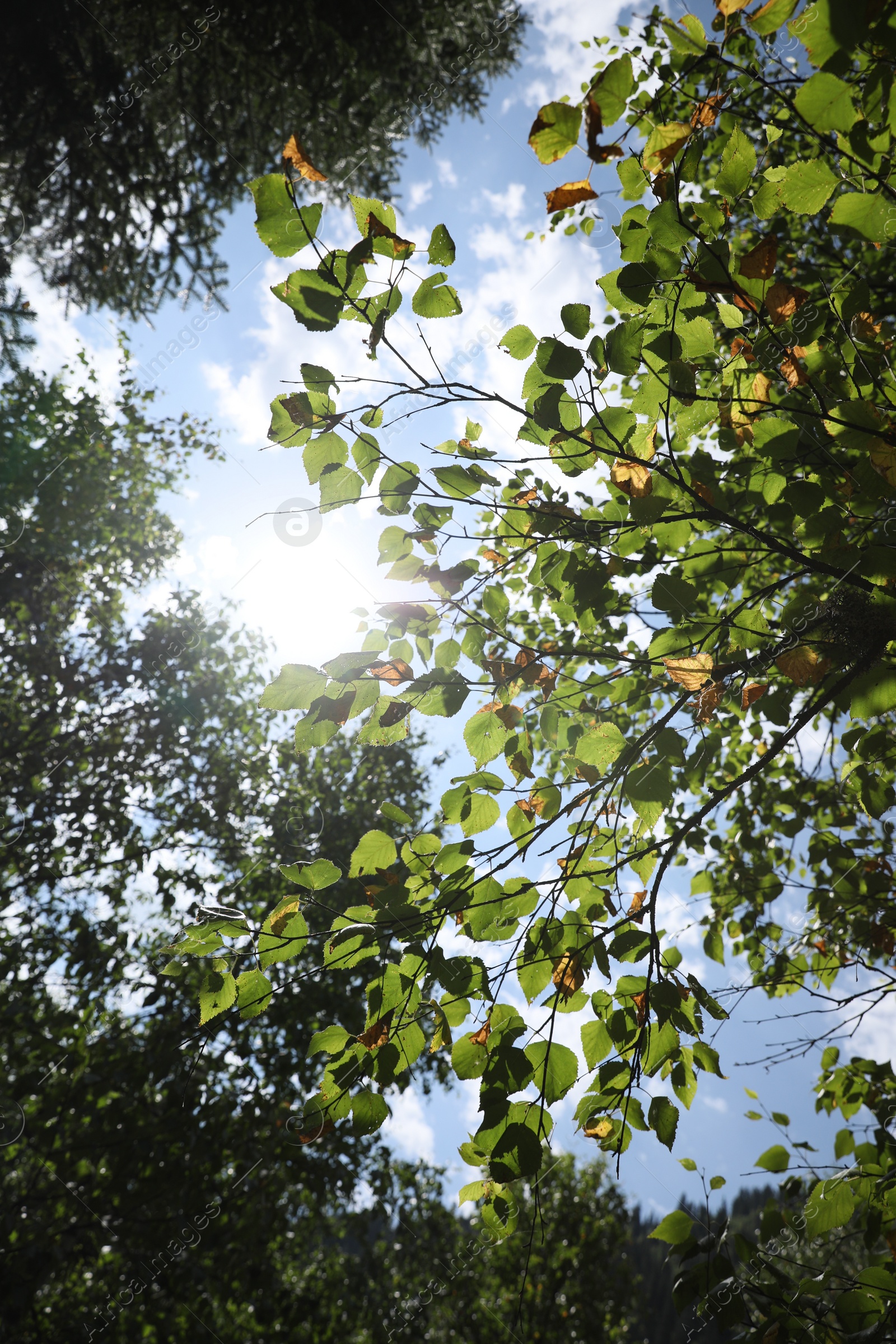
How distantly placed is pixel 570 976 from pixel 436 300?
1602mm

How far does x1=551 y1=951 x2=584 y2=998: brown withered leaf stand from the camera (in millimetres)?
1578

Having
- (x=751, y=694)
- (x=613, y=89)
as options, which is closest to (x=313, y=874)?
(x=751, y=694)

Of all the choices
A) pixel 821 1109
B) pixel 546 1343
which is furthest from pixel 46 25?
pixel 546 1343

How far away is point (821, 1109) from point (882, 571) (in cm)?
296

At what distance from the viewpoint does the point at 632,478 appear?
1623mm

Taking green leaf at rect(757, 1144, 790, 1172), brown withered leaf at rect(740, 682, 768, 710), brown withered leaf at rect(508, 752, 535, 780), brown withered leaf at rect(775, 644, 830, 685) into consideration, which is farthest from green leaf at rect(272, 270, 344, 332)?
green leaf at rect(757, 1144, 790, 1172)

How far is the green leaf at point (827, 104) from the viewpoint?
1.03 meters

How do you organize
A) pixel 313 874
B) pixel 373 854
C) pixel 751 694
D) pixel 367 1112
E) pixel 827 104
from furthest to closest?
pixel 751 694 < pixel 373 854 < pixel 313 874 < pixel 367 1112 < pixel 827 104

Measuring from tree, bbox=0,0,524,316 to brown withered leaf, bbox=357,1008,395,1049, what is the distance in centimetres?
758

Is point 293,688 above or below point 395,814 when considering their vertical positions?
above

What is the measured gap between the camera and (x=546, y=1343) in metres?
10.3

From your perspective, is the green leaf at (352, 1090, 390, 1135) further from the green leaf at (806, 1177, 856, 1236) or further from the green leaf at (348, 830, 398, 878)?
the green leaf at (806, 1177, 856, 1236)

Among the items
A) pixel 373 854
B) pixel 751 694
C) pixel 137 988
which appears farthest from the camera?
pixel 137 988

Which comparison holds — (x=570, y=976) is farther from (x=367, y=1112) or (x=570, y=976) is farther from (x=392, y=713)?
(x=392, y=713)
